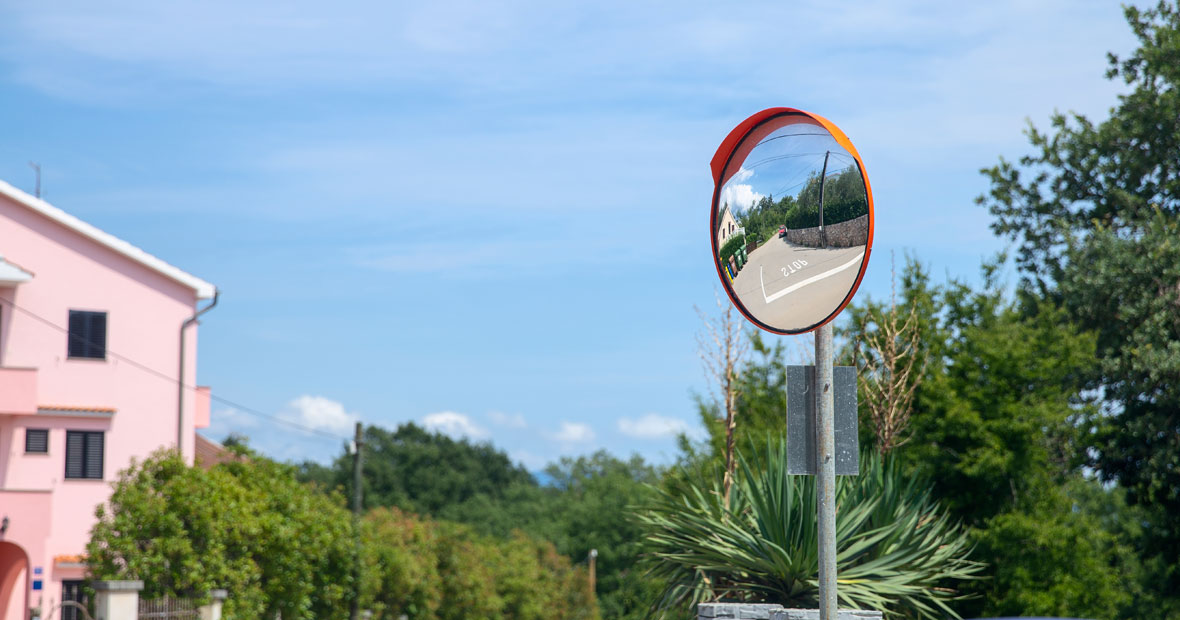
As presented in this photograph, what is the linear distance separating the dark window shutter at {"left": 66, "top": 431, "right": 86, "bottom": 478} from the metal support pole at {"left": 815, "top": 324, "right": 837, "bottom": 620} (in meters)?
27.4

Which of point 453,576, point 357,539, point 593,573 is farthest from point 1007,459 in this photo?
point 593,573

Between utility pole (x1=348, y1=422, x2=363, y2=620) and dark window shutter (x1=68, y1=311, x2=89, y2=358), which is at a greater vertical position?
dark window shutter (x1=68, y1=311, x2=89, y2=358)

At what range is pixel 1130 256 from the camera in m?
20.5

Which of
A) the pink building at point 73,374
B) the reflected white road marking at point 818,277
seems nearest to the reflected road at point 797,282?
the reflected white road marking at point 818,277

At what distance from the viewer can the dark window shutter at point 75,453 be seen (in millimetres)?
29047

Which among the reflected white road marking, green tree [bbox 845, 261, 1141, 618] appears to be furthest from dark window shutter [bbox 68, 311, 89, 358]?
the reflected white road marking

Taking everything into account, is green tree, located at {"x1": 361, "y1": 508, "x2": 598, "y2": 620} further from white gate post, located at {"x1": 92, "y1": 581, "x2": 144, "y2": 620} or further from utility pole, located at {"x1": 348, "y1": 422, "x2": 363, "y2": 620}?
white gate post, located at {"x1": 92, "y1": 581, "x2": 144, "y2": 620}

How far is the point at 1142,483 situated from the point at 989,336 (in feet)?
26.0

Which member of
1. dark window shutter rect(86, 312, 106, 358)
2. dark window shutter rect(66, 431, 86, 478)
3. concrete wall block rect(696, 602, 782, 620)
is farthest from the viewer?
dark window shutter rect(86, 312, 106, 358)

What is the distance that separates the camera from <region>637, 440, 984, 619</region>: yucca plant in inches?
387

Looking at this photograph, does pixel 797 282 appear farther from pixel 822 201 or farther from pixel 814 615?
pixel 814 615

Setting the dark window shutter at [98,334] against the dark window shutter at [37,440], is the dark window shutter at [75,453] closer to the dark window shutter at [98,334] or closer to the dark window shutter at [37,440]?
the dark window shutter at [37,440]

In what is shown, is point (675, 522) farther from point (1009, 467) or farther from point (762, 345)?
point (762, 345)

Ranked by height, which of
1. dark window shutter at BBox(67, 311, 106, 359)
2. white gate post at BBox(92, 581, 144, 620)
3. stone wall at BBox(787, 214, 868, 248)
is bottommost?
white gate post at BBox(92, 581, 144, 620)
